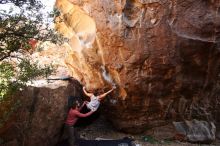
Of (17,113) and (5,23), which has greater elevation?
(5,23)

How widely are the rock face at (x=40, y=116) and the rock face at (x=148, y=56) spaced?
4.16 ft

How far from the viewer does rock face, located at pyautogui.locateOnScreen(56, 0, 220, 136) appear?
10227 millimetres

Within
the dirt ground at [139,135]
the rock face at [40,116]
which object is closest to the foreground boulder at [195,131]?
the dirt ground at [139,135]

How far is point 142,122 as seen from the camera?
11.6 metres

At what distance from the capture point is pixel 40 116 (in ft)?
32.2

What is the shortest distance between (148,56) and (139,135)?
A: 2632 millimetres

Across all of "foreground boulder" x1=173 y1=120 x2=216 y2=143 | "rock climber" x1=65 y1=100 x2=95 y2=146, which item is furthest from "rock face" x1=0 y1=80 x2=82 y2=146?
"foreground boulder" x1=173 y1=120 x2=216 y2=143

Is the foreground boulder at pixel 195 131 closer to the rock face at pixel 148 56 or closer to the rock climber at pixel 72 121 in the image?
the rock face at pixel 148 56

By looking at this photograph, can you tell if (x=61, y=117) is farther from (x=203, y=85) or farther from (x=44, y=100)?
(x=203, y=85)

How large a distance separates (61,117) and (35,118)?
32.1 inches

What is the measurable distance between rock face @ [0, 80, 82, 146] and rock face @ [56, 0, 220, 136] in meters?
1.27

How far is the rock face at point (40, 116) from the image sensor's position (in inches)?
368

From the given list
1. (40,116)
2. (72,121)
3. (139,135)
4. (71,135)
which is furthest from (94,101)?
(139,135)

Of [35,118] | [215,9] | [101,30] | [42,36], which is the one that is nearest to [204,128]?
[215,9]
